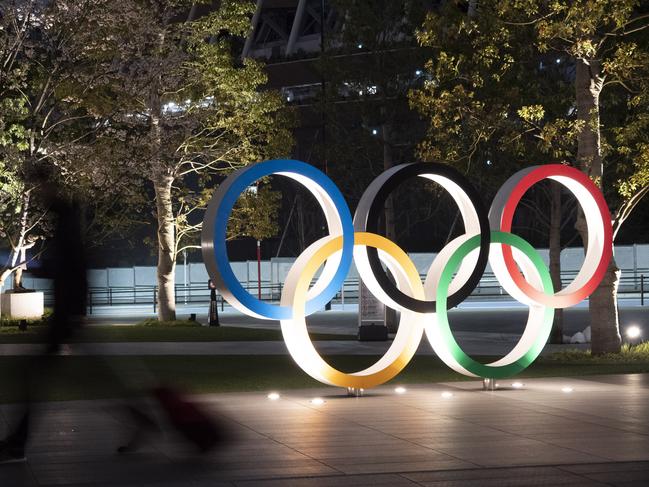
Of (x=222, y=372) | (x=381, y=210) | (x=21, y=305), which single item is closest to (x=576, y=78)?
(x=381, y=210)

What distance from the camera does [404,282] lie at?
49.8 feet

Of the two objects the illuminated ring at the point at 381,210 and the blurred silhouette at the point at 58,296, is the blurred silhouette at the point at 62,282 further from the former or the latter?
the illuminated ring at the point at 381,210

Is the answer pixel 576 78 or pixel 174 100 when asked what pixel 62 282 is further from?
pixel 174 100

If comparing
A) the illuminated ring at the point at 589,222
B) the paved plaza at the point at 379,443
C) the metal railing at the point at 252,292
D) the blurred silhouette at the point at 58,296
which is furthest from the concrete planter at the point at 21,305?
the blurred silhouette at the point at 58,296

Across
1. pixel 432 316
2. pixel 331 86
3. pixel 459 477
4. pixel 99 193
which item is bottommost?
pixel 459 477

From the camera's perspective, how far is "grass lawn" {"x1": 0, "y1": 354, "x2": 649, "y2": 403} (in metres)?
15.9

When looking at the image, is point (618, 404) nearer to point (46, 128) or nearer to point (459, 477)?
point (459, 477)

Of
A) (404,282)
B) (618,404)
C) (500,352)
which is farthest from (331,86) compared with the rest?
(618,404)

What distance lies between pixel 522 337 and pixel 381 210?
2.63 meters

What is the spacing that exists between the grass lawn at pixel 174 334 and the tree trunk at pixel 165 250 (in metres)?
1.81

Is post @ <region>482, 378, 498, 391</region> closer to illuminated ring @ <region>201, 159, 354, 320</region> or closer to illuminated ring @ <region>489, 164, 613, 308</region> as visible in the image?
illuminated ring @ <region>489, 164, 613, 308</region>

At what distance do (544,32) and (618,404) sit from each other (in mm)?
7962

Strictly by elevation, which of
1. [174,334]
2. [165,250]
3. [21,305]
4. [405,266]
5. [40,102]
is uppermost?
[40,102]

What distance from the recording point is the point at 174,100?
33.2m
